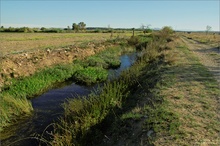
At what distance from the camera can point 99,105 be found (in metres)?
8.23

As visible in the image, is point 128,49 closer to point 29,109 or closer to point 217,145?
point 29,109

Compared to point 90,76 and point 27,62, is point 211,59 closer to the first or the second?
point 90,76

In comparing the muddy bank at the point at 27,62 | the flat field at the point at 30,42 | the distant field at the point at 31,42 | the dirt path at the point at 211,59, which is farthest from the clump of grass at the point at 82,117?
the distant field at the point at 31,42

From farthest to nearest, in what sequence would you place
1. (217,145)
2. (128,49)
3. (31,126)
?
1. (128,49)
2. (31,126)
3. (217,145)

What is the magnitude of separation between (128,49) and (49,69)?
19.5 metres

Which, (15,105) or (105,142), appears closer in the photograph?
(105,142)

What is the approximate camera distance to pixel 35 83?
1447 centimetres

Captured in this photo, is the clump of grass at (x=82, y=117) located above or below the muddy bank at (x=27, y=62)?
below

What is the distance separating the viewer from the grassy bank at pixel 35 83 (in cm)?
1025

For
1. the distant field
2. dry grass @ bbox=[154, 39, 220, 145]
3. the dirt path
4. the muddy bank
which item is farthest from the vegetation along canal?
the distant field

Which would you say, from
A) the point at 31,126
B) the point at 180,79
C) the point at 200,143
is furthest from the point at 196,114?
the point at 31,126

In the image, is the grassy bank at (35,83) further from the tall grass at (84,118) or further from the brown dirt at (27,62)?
the tall grass at (84,118)

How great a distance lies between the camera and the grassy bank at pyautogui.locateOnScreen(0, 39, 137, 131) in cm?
1025

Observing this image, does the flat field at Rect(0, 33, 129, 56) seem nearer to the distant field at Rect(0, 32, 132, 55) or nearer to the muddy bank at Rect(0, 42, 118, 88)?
the distant field at Rect(0, 32, 132, 55)
